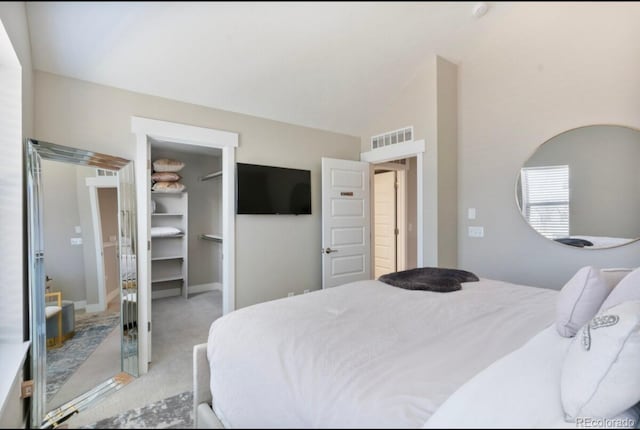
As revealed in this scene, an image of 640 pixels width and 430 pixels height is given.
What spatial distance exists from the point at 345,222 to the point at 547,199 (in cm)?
197

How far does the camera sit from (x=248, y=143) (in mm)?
3229

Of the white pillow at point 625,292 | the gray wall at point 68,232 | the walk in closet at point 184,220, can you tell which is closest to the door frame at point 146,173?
the gray wall at point 68,232

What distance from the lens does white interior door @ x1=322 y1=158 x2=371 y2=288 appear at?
3.60 meters

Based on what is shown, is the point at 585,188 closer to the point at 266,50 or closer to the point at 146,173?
the point at 266,50

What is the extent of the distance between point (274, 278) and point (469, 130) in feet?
8.41

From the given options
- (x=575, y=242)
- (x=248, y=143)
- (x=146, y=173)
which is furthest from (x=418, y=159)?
(x=146, y=173)

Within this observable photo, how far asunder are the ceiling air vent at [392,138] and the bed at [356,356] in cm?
205

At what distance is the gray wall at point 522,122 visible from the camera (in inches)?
95.8

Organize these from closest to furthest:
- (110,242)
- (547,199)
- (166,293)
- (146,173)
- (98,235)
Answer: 1. (98,235)
2. (110,242)
3. (146,173)
4. (547,199)
5. (166,293)

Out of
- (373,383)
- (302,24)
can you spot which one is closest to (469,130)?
(302,24)

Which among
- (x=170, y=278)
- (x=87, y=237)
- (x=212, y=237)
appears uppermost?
(x=87, y=237)

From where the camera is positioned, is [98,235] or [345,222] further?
Result: [345,222]

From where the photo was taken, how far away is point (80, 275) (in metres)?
2.00

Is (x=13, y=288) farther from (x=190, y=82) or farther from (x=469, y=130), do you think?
(x=469, y=130)
